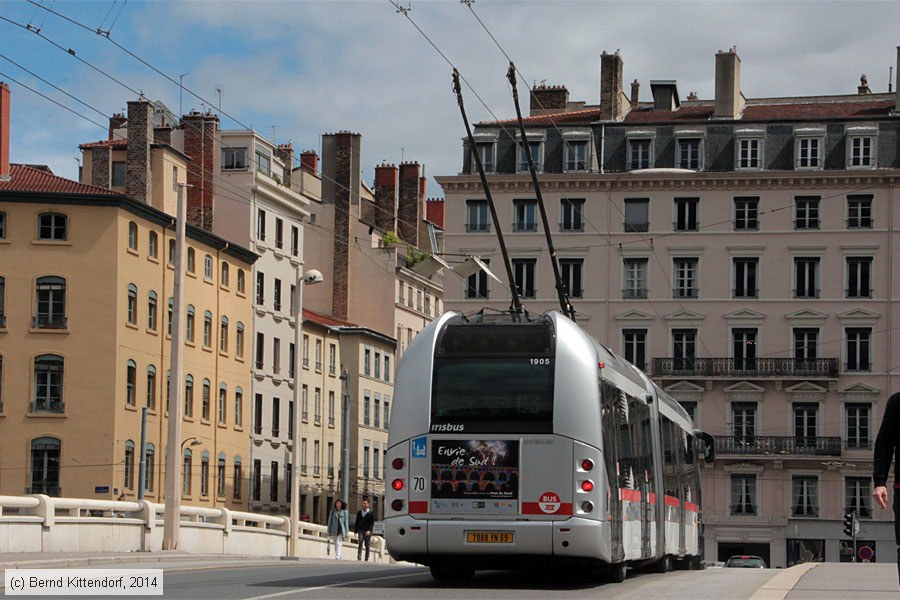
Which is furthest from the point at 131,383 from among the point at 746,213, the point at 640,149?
the point at 746,213

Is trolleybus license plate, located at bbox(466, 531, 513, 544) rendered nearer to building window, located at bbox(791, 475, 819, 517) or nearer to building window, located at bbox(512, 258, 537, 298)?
building window, located at bbox(791, 475, 819, 517)

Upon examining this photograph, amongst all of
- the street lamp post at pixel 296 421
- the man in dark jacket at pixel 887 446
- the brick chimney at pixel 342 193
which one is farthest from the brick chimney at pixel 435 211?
the man in dark jacket at pixel 887 446

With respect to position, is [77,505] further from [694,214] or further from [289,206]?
[289,206]

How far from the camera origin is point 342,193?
3964 inches

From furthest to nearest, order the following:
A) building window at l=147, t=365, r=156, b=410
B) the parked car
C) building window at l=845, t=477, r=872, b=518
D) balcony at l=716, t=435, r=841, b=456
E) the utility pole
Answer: balcony at l=716, t=435, r=841, b=456 → building window at l=845, t=477, r=872, b=518 → building window at l=147, t=365, r=156, b=410 → the parked car → the utility pole

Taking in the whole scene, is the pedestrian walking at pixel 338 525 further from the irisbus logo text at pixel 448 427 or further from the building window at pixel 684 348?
the building window at pixel 684 348

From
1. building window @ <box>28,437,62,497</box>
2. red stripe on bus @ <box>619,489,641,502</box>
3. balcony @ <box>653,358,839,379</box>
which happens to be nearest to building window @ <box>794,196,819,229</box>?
balcony @ <box>653,358,839,379</box>

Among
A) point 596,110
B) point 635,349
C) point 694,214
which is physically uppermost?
point 596,110

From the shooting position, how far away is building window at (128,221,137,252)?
70250 millimetres

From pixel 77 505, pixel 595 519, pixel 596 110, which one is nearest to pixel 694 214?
pixel 596 110

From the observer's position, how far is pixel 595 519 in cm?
1895

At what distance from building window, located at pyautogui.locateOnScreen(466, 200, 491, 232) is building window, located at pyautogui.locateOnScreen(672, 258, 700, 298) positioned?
30.7 feet

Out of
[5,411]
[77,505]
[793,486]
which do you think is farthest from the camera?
[793,486]

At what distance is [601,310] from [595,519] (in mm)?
61955
